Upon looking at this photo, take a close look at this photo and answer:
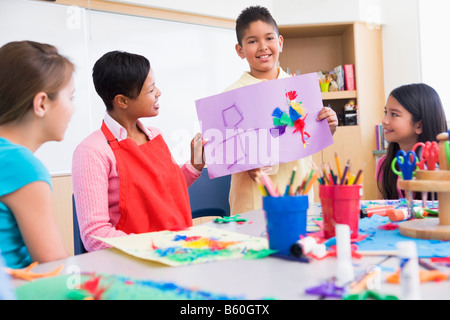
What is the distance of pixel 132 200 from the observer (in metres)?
1.18

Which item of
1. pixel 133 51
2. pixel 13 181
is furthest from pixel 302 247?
pixel 133 51

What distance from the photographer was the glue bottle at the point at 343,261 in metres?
0.57

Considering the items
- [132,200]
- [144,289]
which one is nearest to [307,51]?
[132,200]

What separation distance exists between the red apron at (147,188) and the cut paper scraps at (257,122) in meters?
0.13

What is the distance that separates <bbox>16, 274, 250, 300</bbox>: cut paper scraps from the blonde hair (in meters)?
0.43

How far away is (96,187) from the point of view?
1.11 meters

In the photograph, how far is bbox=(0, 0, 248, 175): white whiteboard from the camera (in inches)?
98.3

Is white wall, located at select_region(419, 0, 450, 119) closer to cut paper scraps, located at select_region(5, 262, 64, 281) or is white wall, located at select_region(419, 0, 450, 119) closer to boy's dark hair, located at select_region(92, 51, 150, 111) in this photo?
boy's dark hair, located at select_region(92, 51, 150, 111)

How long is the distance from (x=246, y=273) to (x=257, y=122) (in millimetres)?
716

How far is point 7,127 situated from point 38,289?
0.46 meters

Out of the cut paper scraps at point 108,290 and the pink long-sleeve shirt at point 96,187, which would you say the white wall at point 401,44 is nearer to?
the pink long-sleeve shirt at point 96,187

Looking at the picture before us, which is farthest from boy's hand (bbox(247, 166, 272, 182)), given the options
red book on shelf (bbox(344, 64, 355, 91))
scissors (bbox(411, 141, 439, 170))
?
red book on shelf (bbox(344, 64, 355, 91))

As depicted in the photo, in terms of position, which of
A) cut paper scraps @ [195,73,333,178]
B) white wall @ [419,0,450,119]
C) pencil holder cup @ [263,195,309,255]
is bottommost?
pencil holder cup @ [263,195,309,255]
